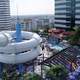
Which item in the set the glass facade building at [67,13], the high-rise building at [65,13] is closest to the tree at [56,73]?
the glass facade building at [67,13]

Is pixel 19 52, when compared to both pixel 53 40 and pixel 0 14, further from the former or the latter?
pixel 0 14

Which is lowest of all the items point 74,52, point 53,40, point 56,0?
point 53,40

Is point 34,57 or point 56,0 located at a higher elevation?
point 56,0

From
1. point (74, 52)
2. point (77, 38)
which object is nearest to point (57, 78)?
point (74, 52)

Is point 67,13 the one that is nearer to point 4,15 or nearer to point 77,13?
point 77,13

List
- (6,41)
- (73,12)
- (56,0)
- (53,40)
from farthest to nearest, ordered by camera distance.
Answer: (56,0) → (73,12) → (53,40) → (6,41)

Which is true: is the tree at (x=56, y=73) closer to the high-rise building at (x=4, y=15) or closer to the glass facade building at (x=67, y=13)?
the glass facade building at (x=67, y=13)
